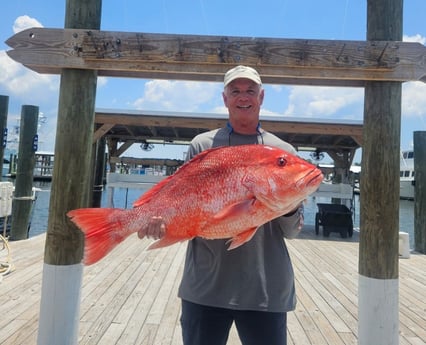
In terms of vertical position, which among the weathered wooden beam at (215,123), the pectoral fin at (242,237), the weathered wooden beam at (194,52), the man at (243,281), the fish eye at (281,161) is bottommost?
the man at (243,281)

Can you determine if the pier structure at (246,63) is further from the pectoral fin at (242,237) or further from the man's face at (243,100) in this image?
the pectoral fin at (242,237)

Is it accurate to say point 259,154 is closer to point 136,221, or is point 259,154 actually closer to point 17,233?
point 136,221

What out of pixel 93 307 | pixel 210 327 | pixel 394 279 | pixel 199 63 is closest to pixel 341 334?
pixel 394 279

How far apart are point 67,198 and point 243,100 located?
1.33 m

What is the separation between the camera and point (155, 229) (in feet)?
4.64

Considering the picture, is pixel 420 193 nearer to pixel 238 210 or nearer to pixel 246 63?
pixel 246 63

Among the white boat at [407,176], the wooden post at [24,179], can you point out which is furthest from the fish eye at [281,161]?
the white boat at [407,176]

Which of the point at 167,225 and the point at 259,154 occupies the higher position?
the point at 259,154

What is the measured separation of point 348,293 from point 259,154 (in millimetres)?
3544

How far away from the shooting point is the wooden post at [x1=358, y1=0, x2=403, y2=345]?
2.16 m

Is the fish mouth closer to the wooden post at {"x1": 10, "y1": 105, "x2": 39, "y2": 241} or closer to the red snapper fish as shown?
the red snapper fish

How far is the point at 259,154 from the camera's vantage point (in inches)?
54.9

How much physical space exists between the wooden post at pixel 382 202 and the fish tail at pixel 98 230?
161 centimetres

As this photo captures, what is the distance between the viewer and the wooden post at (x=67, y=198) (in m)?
2.19
